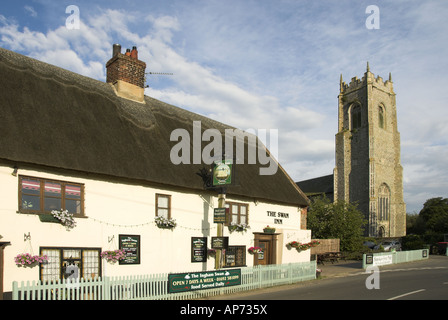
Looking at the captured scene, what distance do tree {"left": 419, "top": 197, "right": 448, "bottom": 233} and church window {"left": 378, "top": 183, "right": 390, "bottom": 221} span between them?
641cm

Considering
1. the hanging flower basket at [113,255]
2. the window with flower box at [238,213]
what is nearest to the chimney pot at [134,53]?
the window with flower box at [238,213]

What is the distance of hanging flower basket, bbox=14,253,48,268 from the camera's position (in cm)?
1146

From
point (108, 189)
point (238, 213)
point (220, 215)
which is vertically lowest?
point (238, 213)

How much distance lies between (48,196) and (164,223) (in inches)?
184

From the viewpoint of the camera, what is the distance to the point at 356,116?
68688 mm

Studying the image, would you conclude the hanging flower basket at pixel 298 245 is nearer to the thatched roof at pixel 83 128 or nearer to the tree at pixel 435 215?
the thatched roof at pixel 83 128

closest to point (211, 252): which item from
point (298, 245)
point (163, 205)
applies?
point (163, 205)

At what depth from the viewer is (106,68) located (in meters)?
20.4

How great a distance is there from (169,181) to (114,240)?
10.4 ft

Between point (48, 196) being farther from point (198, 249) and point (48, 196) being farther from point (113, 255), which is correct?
point (198, 249)

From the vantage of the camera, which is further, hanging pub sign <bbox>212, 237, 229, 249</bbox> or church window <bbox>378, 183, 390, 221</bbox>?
church window <bbox>378, 183, 390, 221</bbox>

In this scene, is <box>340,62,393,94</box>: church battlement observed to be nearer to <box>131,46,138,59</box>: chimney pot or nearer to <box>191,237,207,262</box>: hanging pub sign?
<box>131,46,138,59</box>: chimney pot

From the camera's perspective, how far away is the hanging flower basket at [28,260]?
11.5m

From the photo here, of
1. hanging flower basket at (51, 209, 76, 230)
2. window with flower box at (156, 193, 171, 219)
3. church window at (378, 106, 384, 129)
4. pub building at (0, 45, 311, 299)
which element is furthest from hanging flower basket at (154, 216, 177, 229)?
church window at (378, 106, 384, 129)
